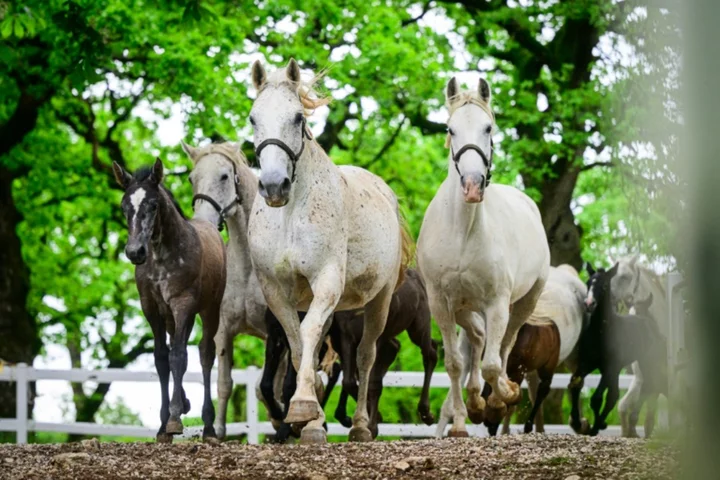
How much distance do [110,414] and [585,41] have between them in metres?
26.1

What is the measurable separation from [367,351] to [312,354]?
7.62 feet

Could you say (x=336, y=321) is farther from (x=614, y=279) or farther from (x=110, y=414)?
(x=110, y=414)

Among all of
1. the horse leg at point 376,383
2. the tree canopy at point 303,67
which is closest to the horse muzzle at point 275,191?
the horse leg at point 376,383

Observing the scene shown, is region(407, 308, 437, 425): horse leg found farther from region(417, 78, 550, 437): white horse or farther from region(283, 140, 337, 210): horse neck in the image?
region(283, 140, 337, 210): horse neck

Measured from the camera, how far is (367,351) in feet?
32.8

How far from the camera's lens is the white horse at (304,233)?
25.2ft

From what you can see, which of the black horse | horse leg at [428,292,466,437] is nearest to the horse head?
horse leg at [428,292,466,437]

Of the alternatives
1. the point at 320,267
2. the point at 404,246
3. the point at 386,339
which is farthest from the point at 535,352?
the point at 320,267

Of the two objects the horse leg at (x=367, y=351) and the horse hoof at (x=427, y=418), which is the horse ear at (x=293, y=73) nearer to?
the horse leg at (x=367, y=351)

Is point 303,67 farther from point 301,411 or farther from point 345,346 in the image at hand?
point 301,411

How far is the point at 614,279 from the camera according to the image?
13.6 meters

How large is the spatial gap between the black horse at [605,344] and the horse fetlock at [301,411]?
5.05 meters

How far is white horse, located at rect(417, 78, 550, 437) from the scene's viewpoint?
934cm

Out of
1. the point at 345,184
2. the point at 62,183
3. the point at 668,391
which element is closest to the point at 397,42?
the point at 62,183
